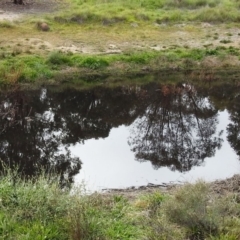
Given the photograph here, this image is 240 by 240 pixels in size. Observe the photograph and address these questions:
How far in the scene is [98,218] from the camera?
321 inches

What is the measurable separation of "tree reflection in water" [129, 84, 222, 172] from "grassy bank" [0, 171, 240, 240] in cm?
495

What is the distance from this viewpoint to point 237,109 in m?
19.4

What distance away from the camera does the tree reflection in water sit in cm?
1428

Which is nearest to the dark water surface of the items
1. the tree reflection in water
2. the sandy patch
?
the tree reflection in water

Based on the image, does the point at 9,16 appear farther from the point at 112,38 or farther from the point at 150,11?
the point at 150,11

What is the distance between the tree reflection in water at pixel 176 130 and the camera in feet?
46.8

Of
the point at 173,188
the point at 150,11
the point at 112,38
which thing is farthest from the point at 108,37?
the point at 173,188

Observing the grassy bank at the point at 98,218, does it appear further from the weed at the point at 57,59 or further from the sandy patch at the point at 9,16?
the sandy patch at the point at 9,16

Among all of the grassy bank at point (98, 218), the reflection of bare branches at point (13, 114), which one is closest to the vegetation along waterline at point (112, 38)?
the reflection of bare branches at point (13, 114)

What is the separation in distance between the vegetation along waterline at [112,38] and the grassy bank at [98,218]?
11.6 metres

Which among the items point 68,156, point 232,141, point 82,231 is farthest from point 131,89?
point 82,231

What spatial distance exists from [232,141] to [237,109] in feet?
13.0

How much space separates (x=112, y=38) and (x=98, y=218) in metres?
18.5

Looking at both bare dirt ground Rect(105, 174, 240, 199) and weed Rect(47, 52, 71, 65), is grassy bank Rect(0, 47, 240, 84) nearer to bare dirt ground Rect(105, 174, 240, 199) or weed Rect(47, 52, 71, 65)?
weed Rect(47, 52, 71, 65)
